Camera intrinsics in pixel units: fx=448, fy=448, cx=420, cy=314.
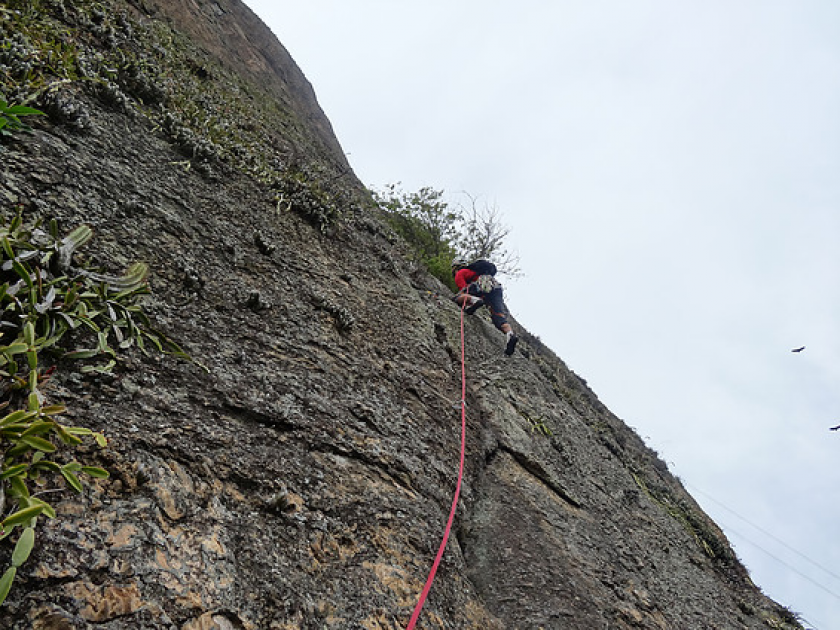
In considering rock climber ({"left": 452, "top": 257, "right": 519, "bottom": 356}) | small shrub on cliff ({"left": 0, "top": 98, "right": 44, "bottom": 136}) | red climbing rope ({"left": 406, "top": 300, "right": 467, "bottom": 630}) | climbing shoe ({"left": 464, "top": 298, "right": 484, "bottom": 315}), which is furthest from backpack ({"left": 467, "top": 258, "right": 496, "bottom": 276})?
small shrub on cliff ({"left": 0, "top": 98, "right": 44, "bottom": 136})

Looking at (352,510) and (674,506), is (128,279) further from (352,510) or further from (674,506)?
(674,506)

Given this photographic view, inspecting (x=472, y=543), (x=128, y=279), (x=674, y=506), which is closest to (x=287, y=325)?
(x=128, y=279)

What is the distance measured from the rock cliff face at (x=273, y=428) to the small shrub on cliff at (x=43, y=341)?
0.39 ft

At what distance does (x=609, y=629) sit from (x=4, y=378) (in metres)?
4.98

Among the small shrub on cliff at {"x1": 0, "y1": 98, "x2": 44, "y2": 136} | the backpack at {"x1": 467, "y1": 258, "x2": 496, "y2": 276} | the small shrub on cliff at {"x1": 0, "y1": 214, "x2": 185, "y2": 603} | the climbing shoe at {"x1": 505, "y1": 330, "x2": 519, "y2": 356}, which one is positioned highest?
the backpack at {"x1": 467, "y1": 258, "x2": 496, "y2": 276}

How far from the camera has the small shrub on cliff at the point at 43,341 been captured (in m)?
1.79

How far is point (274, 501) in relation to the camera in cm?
272

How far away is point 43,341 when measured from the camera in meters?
2.36

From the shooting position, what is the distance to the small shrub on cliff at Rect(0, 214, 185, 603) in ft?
5.86

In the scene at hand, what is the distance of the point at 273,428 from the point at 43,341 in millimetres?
1448

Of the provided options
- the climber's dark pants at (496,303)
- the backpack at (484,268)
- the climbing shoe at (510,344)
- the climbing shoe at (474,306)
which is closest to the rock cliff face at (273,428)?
the climbing shoe at (510,344)

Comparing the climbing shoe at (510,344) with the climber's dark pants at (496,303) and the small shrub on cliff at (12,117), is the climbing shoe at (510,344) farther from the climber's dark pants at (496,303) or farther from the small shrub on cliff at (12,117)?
the small shrub on cliff at (12,117)

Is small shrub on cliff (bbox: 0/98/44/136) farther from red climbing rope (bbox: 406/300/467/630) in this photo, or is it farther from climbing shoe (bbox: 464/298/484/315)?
climbing shoe (bbox: 464/298/484/315)

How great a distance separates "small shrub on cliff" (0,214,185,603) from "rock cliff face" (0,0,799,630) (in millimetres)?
120
